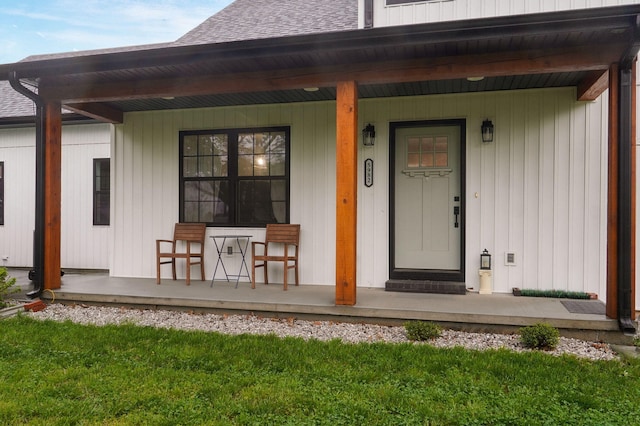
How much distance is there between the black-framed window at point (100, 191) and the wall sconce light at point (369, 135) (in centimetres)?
468

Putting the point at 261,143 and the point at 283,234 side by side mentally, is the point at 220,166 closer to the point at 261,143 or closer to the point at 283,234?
the point at 261,143

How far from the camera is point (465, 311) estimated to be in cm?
422

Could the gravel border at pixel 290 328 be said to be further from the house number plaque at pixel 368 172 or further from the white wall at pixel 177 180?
the house number plaque at pixel 368 172

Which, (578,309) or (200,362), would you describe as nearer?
(200,362)

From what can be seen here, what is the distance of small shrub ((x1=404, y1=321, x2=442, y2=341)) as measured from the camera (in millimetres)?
3770

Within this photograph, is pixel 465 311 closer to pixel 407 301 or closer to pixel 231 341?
pixel 407 301

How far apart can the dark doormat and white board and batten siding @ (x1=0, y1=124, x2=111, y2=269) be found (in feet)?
22.6

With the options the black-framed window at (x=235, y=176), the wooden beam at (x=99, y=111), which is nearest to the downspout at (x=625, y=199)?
the black-framed window at (x=235, y=176)

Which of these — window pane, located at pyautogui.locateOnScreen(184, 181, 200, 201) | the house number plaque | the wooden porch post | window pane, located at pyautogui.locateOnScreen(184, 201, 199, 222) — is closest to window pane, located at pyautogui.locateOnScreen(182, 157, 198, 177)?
window pane, located at pyautogui.locateOnScreen(184, 181, 200, 201)

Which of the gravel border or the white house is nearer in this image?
the gravel border

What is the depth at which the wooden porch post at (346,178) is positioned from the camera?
4.35 metres

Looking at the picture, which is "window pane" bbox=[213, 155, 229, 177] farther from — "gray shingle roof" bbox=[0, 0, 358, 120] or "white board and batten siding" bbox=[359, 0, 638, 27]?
"white board and batten siding" bbox=[359, 0, 638, 27]

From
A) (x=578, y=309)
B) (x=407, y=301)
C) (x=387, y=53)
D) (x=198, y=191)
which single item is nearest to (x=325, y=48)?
(x=387, y=53)

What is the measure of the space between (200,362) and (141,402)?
2.09 feet
